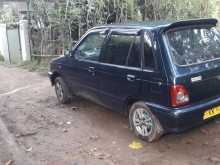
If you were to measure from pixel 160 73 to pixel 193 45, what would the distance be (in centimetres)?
76

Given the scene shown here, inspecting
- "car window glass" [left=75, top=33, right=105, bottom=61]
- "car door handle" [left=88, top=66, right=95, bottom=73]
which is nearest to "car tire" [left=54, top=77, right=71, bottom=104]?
"car window glass" [left=75, top=33, right=105, bottom=61]

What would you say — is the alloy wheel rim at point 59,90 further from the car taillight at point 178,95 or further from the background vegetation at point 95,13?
the background vegetation at point 95,13

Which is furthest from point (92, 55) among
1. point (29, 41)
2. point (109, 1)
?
point (29, 41)

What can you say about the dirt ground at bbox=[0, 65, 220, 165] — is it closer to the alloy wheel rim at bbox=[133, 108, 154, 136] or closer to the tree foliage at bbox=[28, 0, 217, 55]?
the alloy wheel rim at bbox=[133, 108, 154, 136]

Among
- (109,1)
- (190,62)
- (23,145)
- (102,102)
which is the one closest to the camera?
(190,62)

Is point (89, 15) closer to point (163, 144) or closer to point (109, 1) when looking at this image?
point (109, 1)

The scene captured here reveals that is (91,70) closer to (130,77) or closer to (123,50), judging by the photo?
(123,50)

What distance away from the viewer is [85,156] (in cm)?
471

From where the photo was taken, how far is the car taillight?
426 centimetres

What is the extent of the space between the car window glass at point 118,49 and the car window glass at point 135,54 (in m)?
0.08

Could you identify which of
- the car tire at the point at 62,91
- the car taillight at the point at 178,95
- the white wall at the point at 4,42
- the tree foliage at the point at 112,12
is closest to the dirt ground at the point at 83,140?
the car tire at the point at 62,91

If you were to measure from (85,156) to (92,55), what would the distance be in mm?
1939

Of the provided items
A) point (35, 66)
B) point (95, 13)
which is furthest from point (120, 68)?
point (35, 66)

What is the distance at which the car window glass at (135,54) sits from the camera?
188 inches
